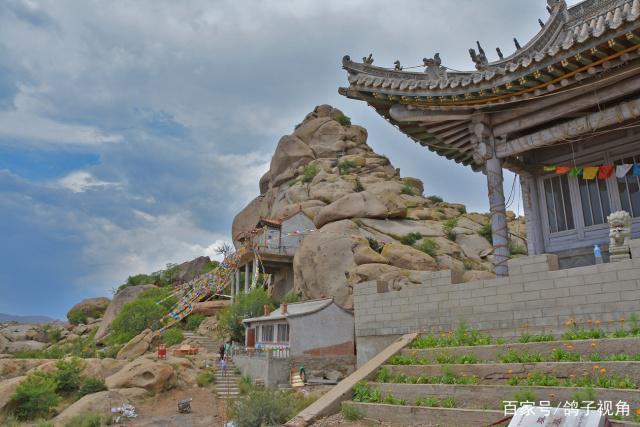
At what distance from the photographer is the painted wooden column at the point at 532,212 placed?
1424cm

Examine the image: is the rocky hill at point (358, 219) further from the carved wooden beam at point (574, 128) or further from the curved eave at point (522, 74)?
the curved eave at point (522, 74)

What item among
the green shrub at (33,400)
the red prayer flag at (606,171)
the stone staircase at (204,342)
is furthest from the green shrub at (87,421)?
the red prayer flag at (606,171)

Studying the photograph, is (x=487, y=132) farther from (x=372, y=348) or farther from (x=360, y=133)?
(x=360, y=133)

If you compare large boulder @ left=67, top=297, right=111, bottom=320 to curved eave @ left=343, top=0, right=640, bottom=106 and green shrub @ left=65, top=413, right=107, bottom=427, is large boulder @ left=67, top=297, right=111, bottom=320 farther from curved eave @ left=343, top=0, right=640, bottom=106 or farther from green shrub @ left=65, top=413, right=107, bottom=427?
curved eave @ left=343, top=0, right=640, bottom=106

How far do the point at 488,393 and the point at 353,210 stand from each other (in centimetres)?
3187

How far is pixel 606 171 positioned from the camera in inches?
492

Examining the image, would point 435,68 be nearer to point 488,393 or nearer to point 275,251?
point 488,393

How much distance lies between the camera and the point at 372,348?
14.4 meters

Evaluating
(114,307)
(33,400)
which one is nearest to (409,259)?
(33,400)

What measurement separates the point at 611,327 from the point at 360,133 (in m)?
59.5

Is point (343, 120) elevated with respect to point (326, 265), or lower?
elevated

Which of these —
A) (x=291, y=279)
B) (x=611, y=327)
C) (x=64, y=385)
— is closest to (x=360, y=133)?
(x=291, y=279)

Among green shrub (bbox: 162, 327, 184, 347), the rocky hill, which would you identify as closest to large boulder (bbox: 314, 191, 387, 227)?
the rocky hill

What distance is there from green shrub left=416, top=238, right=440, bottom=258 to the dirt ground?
18600mm
